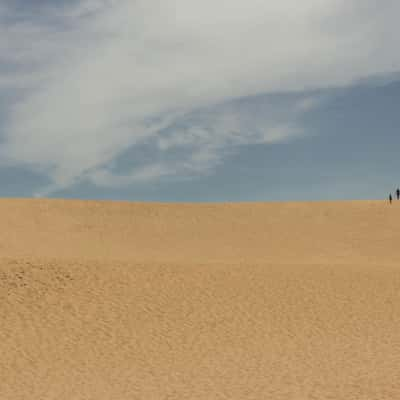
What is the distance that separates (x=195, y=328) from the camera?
22516 millimetres

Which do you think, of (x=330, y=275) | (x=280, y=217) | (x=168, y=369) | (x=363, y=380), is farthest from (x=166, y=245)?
(x=363, y=380)

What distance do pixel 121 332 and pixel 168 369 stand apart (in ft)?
13.3

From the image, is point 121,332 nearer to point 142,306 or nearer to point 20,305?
point 142,306

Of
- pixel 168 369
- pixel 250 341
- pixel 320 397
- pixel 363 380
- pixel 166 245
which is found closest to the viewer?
pixel 320 397

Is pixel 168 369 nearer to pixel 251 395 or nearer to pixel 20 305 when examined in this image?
pixel 251 395

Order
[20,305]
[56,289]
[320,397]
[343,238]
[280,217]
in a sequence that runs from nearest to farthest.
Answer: [320,397], [20,305], [56,289], [343,238], [280,217]

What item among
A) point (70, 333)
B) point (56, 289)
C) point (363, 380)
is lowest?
point (363, 380)

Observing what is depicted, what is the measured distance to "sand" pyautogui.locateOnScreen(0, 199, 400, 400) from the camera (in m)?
16.5

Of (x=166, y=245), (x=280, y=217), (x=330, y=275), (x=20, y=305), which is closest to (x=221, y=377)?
(x=20, y=305)

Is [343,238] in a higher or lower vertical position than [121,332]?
higher

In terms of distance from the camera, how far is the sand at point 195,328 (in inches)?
651

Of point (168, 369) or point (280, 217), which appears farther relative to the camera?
point (280, 217)

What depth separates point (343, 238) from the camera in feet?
160

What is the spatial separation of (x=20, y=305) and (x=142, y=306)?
4.90 metres
